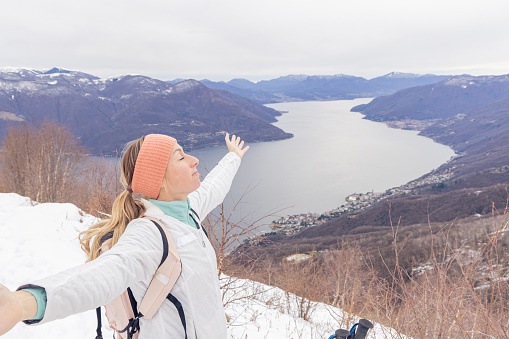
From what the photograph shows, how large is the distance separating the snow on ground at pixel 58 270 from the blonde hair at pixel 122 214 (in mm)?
1802

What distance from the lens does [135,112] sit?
112562 millimetres

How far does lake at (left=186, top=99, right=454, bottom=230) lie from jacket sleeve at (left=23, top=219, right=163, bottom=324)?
24.6 m

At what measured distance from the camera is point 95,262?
69 cm

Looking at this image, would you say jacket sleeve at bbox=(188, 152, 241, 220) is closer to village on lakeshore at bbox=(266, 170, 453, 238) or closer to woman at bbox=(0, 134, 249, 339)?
woman at bbox=(0, 134, 249, 339)

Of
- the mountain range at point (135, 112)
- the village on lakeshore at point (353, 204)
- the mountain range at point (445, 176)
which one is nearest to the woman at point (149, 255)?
the mountain range at point (445, 176)

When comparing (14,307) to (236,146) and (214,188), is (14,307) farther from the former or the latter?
(236,146)

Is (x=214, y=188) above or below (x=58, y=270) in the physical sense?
above

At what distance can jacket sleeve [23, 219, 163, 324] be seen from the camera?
0.58m

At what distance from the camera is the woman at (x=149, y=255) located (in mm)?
639

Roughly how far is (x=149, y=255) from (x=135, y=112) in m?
124

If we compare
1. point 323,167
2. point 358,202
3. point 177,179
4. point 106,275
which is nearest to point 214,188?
point 177,179

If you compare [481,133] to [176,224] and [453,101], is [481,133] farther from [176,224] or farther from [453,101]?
[176,224]

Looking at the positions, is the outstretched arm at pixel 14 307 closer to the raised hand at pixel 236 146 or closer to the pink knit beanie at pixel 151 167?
the pink knit beanie at pixel 151 167

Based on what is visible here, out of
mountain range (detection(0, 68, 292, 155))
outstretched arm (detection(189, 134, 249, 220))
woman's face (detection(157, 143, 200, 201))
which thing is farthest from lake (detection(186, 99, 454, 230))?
woman's face (detection(157, 143, 200, 201))
